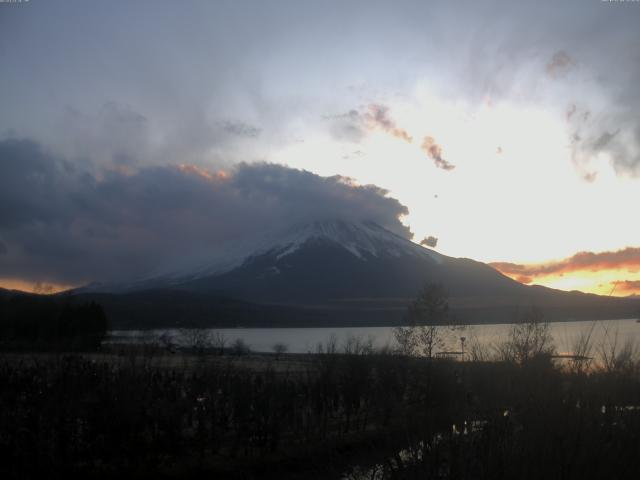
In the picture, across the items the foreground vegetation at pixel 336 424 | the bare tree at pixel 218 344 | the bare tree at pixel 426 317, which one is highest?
the bare tree at pixel 426 317

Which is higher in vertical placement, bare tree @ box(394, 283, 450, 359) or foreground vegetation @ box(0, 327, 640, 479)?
bare tree @ box(394, 283, 450, 359)

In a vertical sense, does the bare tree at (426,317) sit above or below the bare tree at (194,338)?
above

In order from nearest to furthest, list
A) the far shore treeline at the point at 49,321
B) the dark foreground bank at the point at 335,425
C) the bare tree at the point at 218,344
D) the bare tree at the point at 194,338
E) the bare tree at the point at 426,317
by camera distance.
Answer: the dark foreground bank at the point at 335,425 < the bare tree at the point at 426,317 < the far shore treeline at the point at 49,321 < the bare tree at the point at 218,344 < the bare tree at the point at 194,338

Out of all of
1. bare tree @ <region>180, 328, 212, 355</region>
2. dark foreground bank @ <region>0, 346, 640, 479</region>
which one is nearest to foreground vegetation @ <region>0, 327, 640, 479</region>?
dark foreground bank @ <region>0, 346, 640, 479</region>

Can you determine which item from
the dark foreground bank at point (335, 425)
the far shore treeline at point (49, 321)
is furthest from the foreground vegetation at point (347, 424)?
the far shore treeline at point (49, 321)

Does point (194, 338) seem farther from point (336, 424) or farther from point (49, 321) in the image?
point (336, 424)

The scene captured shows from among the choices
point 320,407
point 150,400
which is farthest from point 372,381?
point 150,400

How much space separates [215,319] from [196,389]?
139348 mm

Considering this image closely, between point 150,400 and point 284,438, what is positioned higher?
point 150,400

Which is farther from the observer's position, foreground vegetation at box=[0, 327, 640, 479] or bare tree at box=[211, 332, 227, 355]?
bare tree at box=[211, 332, 227, 355]

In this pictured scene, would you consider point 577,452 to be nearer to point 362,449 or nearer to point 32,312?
point 362,449

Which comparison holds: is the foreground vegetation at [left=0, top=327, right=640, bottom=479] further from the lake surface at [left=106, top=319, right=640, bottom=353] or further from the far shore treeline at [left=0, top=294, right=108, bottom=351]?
the far shore treeline at [left=0, top=294, right=108, bottom=351]

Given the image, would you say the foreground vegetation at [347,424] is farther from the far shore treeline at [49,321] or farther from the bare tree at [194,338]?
the bare tree at [194,338]

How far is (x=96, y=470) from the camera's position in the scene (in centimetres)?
1468
